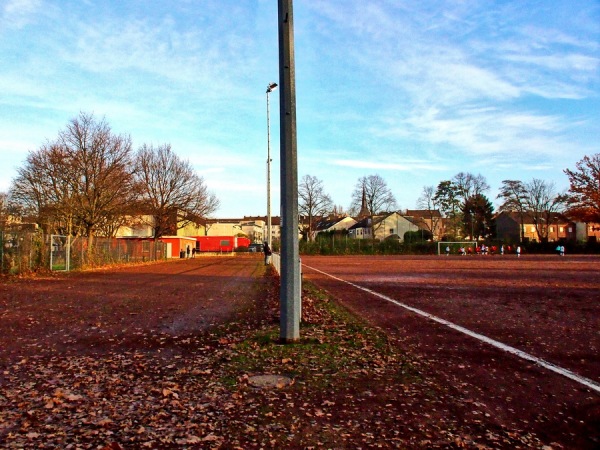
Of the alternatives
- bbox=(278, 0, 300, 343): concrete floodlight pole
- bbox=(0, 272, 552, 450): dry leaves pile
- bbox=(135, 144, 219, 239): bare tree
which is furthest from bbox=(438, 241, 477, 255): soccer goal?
bbox=(0, 272, 552, 450): dry leaves pile

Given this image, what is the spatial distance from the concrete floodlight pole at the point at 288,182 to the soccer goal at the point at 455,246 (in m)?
67.3

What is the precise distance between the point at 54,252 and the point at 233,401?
2434 cm

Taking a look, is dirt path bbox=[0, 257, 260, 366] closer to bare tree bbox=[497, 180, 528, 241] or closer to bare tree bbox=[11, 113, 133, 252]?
bare tree bbox=[11, 113, 133, 252]

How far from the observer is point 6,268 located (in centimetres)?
2198

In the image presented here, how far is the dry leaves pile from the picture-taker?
12.9ft

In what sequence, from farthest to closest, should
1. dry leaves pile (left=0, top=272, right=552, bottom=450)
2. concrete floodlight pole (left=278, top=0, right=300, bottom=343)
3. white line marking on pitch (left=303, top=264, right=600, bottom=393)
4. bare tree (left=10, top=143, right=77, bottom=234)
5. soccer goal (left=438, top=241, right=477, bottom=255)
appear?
soccer goal (left=438, top=241, right=477, bottom=255)
bare tree (left=10, top=143, right=77, bottom=234)
concrete floodlight pole (left=278, top=0, right=300, bottom=343)
white line marking on pitch (left=303, top=264, right=600, bottom=393)
dry leaves pile (left=0, top=272, right=552, bottom=450)

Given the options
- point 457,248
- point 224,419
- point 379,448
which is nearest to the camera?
point 379,448

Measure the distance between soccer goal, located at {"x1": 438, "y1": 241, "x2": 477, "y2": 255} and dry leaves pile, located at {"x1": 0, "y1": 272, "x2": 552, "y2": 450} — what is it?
6797 cm

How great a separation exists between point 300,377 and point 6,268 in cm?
2066

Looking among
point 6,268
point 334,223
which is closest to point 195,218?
point 6,268

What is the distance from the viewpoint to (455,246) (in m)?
74.8

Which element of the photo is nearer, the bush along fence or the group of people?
the bush along fence

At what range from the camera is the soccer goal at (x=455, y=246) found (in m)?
72.6

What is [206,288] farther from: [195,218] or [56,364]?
[195,218]
